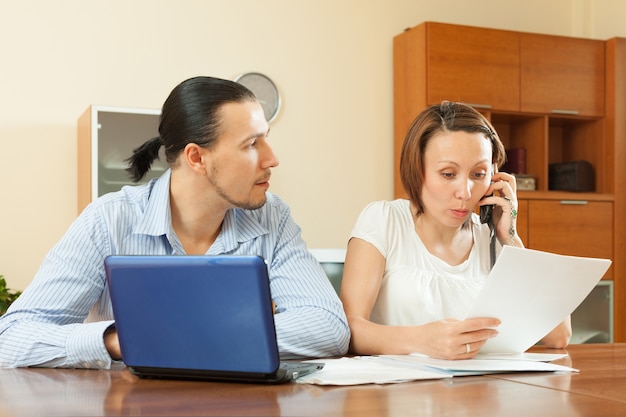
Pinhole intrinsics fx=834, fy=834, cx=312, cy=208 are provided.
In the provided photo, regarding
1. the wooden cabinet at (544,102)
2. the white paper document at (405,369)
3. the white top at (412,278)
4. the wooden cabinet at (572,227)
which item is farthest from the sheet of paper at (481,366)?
the wooden cabinet at (572,227)

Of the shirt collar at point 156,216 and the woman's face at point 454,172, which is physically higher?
the woman's face at point 454,172

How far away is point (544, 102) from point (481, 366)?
144 inches

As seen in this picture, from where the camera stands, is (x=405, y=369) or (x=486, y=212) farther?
(x=486, y=212)

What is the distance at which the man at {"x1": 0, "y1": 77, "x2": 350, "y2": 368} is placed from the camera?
1.69 m

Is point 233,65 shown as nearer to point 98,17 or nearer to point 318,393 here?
point 98,17

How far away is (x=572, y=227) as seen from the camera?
4.83 meters

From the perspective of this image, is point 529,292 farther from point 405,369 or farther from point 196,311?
point 196,311

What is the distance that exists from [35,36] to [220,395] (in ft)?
10.6

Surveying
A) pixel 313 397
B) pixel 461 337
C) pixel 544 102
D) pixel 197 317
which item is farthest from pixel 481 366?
pixel 544 102

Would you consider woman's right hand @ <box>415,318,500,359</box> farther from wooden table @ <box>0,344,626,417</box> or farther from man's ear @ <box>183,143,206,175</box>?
man's ear @ <box>183,143,206,175</box>

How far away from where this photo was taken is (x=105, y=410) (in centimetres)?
114

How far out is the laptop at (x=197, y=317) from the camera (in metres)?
1.26

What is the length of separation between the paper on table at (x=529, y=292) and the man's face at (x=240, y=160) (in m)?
0.58

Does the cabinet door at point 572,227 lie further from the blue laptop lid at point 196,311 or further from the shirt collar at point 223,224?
the blue laptop lid at point 196,311
